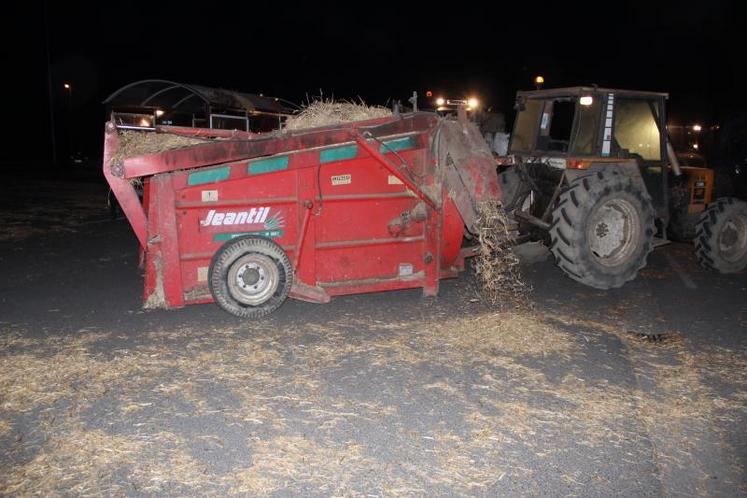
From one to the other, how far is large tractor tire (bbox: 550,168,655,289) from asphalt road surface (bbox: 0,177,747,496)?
347 mm

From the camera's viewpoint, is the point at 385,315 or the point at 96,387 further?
the point at 385,315

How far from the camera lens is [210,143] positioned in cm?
605

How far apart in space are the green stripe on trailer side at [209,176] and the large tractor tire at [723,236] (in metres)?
6.61

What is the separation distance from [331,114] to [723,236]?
5939mm

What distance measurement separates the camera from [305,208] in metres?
6.42

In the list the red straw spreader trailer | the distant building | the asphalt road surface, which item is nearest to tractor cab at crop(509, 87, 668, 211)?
the red straw spreader trailer

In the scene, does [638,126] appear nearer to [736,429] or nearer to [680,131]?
[736,429]

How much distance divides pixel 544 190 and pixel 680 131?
43.2 ft

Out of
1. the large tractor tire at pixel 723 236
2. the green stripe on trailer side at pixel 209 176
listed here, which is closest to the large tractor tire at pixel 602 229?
the large tractor tire at pixel 723 236

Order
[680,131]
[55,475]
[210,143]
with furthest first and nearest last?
[680,131]
[210,143]
[55,475]

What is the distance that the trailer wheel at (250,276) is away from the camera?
599cm

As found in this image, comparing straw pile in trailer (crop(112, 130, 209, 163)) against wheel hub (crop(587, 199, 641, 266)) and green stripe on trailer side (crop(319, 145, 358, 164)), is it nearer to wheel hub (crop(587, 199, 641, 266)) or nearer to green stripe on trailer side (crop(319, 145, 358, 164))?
green stripe on trailer side (crop(319, 145, 358, 164))

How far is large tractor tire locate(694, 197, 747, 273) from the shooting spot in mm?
8414

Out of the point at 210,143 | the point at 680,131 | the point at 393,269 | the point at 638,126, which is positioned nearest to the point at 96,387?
the point at 210,143
